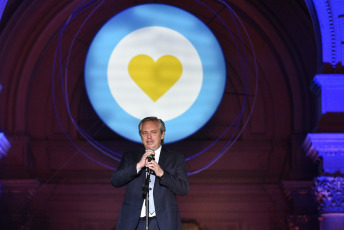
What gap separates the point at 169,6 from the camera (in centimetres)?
939

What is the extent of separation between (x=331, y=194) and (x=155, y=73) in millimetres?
3636

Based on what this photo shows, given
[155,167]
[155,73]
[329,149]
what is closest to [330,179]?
[329,149]

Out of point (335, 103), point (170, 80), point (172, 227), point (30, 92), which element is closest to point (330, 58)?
point (335, 103)

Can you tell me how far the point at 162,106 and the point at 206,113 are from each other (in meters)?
0.76

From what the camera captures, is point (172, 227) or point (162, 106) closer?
point (172, 227)

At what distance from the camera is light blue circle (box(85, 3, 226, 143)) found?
29.8 feet

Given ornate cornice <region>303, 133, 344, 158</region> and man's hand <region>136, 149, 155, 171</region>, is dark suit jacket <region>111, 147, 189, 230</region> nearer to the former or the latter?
man's hand <region>136, 149, 155, 171</region>

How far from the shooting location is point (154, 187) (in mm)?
3727

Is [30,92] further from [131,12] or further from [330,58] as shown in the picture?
[330,58]

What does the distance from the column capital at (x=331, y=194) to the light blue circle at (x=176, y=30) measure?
2.49 m

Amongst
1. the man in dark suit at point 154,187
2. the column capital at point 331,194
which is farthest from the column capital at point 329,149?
the man in dark suit at point 154,187

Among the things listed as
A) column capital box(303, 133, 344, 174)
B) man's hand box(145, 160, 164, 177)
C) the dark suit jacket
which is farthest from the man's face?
column capital box(303, 133, 344, 174)

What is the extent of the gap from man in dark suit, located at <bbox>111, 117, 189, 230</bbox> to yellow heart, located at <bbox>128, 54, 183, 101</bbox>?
5.34 meters

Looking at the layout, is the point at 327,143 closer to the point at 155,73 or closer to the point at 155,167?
the point at 155,73
